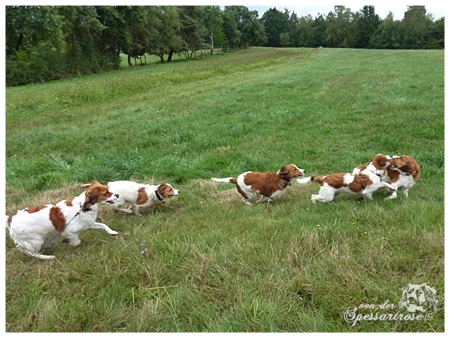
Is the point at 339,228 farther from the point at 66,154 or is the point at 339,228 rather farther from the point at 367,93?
the point at 367,93

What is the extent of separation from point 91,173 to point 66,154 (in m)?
2.67

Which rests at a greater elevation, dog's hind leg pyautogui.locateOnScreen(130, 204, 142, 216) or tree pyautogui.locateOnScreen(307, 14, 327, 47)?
tree pyautogui.locateOnScreen(307, 14, 327, 47)

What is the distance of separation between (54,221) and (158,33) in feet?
188

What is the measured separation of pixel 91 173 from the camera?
27.0ft

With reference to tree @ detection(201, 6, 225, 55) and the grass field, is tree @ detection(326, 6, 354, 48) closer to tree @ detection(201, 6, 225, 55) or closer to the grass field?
tree @ detection(201, 6, 225, 55)

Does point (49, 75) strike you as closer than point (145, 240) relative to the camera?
No

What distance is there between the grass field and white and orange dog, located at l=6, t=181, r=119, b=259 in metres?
0.21

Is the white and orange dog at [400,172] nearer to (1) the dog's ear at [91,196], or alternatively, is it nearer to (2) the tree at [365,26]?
(1) the dog's ear at [91,196]

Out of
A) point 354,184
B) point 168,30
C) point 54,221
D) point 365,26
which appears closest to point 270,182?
point 354,184

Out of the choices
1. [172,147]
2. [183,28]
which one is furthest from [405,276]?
[183,28]

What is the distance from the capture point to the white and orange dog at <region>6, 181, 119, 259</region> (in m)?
4.78

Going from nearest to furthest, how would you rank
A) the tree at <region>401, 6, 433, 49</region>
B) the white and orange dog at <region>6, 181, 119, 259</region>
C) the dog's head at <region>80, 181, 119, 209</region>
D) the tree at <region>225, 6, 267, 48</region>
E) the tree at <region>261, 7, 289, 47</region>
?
1. the white and orange dog at <region>6, 181, 119, 259</region>
2. the dog's head at <region>80, 181, 119, 209</region>
3. the tree at <region>401, 6, 433, 49</region>
4. the tree at <region>225, 6, 267, 48</region>
5. the tree at <region>261, 7, 289, 47</region>

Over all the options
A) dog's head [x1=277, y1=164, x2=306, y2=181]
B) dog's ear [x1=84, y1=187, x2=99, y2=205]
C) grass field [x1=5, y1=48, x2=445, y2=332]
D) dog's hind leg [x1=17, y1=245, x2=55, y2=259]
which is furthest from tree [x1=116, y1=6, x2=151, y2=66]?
dog's hind leg [x1=17, y1=245, x2=55, y2=259]

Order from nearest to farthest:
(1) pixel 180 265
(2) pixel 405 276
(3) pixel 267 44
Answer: (2) pixel 405 276 < (1) pixel 180 265 < (3) pixel 267 44
